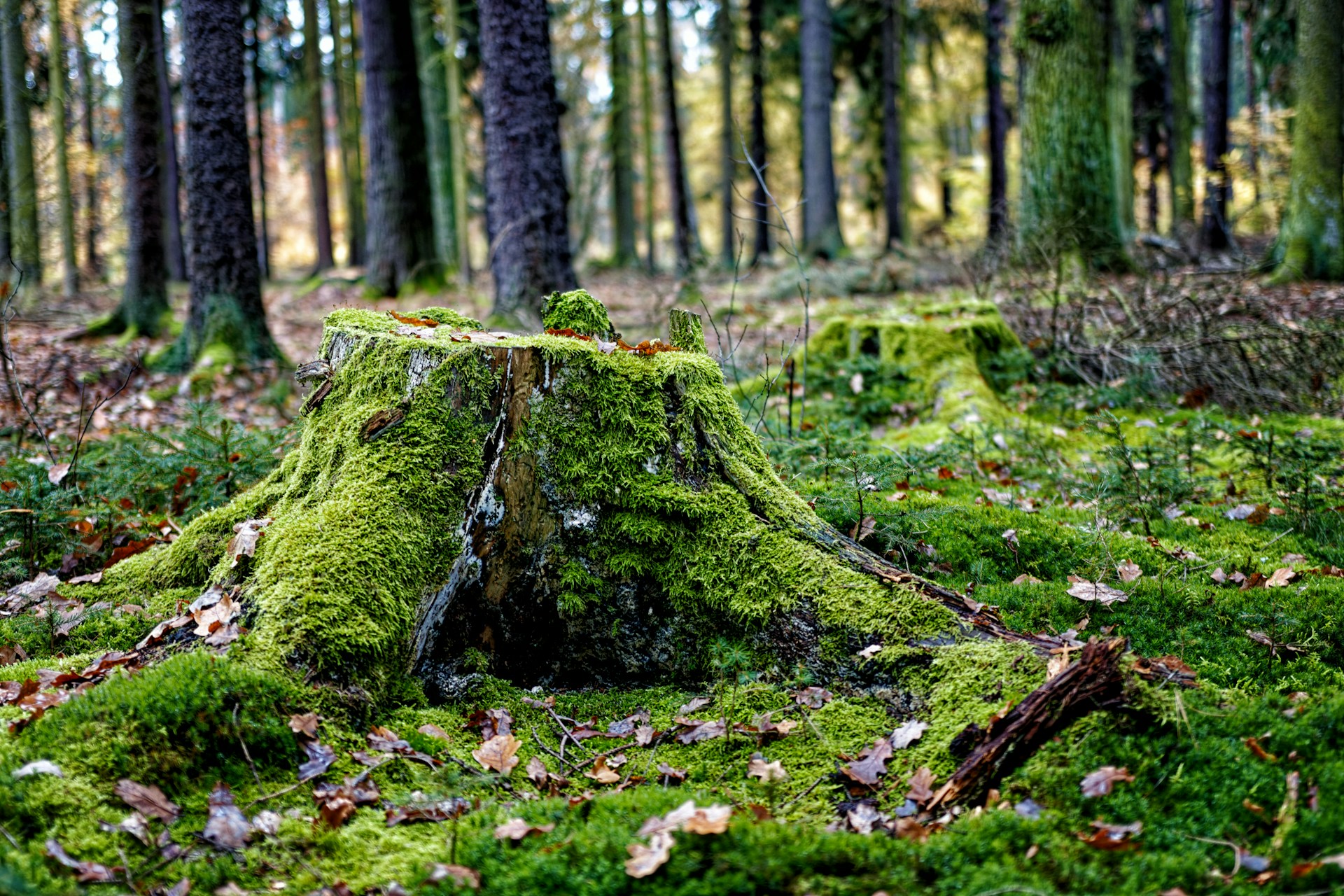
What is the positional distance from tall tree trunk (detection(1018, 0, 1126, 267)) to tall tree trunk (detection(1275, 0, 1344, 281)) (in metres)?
2.89

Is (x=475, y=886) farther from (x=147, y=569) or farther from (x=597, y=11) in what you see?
(x=597, y=11)

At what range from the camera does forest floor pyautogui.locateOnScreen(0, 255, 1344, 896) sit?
2.14m

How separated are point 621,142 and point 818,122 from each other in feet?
22.2

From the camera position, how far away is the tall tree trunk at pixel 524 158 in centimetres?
908

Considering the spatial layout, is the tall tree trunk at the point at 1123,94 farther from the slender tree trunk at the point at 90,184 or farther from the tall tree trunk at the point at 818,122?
the slender tree trunk at the point at 90,184

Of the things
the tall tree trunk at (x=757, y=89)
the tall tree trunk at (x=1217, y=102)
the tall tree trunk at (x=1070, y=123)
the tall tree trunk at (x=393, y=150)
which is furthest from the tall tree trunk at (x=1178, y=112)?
the tall tree trunk at (x=393, y=150)

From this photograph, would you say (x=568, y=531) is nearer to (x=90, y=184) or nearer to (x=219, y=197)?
(x=219, y=197)

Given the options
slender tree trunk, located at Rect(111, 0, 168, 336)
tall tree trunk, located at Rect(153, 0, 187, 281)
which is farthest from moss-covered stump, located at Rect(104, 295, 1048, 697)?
tall tree trunk, located at Rect(153, 0, 187, 281)

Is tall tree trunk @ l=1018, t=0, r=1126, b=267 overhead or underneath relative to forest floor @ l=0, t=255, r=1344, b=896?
overhead

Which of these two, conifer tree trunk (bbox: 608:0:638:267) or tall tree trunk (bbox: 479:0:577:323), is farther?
conifer tree trunk (bbox: 608:0:638:267)

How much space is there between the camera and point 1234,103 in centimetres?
4459

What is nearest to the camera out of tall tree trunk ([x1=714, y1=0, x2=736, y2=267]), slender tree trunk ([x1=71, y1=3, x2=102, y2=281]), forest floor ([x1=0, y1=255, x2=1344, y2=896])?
forest floor ([x1=0, y1=255, x2=1344, y2=896])

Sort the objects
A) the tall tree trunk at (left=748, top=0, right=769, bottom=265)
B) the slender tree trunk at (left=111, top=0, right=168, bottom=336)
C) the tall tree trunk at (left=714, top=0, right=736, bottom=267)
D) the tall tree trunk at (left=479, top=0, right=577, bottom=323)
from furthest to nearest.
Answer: the tall tree trunk at (left=748, top=0, right=769, bottom=265) → the tall tree trunk at (left=714, top=0, right=736, bottom=267) → the slender tree trunk at (left=111, top=0, right=168, bottom=336) → the tall tree trunk at (left=479, top=0, right=577, bottom=323)

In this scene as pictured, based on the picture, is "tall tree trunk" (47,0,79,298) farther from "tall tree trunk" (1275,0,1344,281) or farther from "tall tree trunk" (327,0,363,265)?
"tall tree trunk" (1275,0,1344,281)
